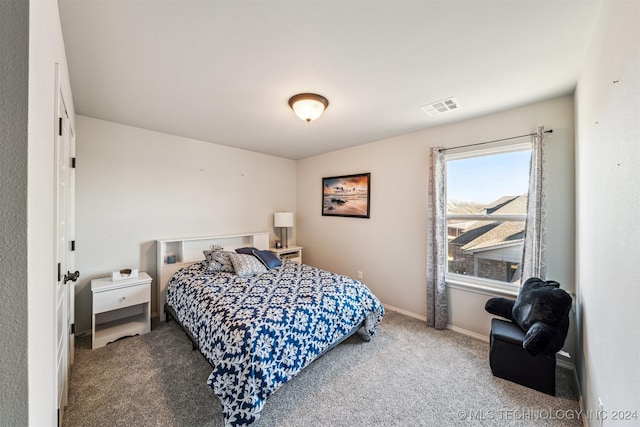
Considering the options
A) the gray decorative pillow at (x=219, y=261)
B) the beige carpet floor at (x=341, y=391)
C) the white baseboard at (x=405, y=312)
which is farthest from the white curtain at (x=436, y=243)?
the gray decorative pillow at (x=219, y=261)

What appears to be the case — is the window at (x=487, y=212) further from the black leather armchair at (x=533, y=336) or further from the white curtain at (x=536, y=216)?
the black leather armchair at (x=533, y=336)

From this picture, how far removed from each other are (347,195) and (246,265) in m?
1.89

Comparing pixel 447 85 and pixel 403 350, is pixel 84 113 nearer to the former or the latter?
pixel 447 85

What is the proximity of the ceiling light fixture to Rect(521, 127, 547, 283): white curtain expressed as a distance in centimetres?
201

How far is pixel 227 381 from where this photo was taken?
1.66 meters

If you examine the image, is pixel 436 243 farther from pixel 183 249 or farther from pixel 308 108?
pixel 183 249

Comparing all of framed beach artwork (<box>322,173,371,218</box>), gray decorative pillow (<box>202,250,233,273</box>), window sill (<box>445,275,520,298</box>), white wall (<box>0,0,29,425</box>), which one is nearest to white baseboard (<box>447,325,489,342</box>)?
window sill (<box>445,275,520,298</box>)

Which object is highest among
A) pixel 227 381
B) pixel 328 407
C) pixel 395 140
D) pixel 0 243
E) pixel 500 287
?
pixel 395 140

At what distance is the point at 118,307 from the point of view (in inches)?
105

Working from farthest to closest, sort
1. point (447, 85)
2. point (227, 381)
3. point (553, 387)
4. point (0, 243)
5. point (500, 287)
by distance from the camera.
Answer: point (500, 287)
point (447, 85)
point (553, 387)
point (227, 381)
point (0, 243)

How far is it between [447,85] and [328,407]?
265 cm

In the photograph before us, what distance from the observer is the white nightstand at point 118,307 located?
254 centimetres

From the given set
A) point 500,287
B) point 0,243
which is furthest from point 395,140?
point 0,243

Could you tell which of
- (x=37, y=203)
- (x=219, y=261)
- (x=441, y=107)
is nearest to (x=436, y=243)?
(x=441, y=107)
